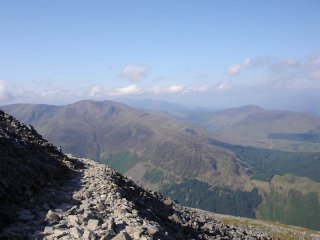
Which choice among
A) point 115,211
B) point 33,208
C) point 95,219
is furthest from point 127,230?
point 33,208

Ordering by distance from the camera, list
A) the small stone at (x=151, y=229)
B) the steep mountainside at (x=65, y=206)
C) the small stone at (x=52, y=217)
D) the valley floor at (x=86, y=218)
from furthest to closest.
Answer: the small stone at (x=151, y=229)
the small stone at (x=52, y=217)
the steep mountainside at (x=65, y=206)
the valley floor at (x=86, y=218)

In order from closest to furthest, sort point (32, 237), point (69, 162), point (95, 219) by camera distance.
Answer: point (32, 237) → point (95, 219) → point (69, 162)

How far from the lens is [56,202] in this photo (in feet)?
97.1

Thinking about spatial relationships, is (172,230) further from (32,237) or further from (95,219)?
(32,237)

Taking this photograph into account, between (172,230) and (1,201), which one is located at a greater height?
(1,201)

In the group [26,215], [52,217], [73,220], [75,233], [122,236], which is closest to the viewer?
[75,233]

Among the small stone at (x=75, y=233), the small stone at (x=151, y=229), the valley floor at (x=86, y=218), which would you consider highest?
the small stone at (x=75, y=233)

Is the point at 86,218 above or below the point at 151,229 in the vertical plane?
above

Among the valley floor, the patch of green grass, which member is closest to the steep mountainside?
the valley floor

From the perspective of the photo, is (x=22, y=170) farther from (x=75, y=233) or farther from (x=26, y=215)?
(x=75, y=233)

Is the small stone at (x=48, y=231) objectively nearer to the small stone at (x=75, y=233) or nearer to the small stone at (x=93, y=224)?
the small stone at (x=75, y=233)

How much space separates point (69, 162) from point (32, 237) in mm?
28165

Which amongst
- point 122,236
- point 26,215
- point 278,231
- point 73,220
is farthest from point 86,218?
point 278,231

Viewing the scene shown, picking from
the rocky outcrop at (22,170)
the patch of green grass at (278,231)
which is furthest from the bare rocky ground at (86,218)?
the patch of green grass at (278,231)
